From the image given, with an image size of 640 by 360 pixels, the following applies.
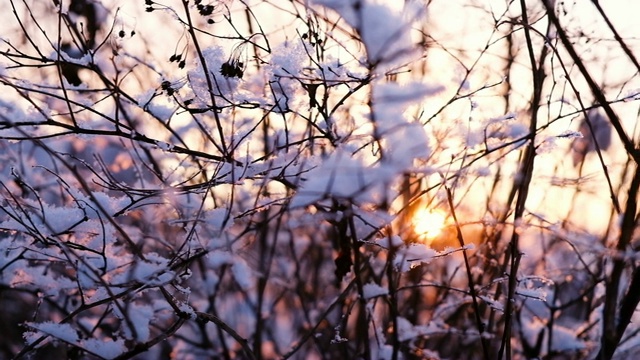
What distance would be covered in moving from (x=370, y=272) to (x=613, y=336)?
63.2 inches

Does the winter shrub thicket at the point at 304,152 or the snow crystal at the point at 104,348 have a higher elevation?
the winter shrub thicket at the point at 304,152

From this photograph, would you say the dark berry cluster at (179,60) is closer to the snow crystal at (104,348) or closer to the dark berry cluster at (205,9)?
the dark berry cluster at (205,9)

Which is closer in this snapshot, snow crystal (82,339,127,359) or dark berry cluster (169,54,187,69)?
snow crystal (82,339,127,359)

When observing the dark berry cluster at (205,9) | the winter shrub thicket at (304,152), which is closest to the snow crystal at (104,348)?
the winter shrub thicket at (304,152)

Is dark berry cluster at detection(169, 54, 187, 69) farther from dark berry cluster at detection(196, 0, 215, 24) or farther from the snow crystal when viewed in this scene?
the snow crystal

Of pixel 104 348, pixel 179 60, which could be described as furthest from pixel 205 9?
pixel 104 348

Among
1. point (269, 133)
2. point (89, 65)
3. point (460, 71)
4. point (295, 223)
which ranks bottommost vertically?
point (295, 223)

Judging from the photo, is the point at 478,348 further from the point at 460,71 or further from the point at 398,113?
the point at 398,113

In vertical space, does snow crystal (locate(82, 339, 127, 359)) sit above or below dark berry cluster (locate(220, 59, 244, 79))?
below

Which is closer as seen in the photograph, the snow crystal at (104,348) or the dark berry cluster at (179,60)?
the snow crystal at (104,348)

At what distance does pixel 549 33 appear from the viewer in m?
2.34

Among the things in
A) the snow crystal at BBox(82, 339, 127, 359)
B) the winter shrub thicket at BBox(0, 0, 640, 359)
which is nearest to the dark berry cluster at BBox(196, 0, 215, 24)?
the winter shrub thicket at BBox(0, 0, 640, 359)

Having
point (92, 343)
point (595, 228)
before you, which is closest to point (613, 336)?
point (92, 343)

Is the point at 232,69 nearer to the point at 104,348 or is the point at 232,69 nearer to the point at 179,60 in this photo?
the point at 179,60
